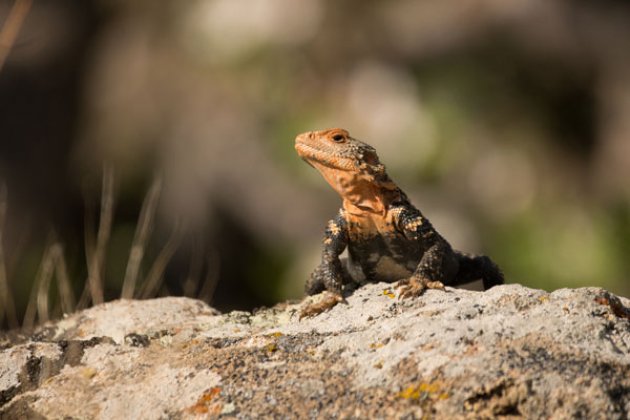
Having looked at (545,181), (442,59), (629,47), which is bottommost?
(545,181)

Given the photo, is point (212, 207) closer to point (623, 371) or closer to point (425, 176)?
point (425, 176)

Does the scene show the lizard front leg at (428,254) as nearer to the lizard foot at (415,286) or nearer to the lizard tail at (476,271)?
the lizard foot at (415,286)

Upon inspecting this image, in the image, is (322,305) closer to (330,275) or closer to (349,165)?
(330,275)

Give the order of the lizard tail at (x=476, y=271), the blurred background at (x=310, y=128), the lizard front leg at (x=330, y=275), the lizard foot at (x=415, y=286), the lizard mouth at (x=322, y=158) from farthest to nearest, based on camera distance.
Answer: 1. the blurred background at (x=310, y=128)
2. the lizard tail at (x=476, y=271)
3. the lizard mouth at (x=322, y=158)
4. the lizard front leg at (x=330, y=275)
5. the lizard foot at (x=415, y=286)

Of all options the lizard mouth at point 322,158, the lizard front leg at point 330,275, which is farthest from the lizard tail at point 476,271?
the lizard mouth at point 322,158

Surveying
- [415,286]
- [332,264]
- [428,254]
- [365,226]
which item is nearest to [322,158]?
[365,226]

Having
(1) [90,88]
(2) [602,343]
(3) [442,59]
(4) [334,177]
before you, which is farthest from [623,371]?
(1) [90,88]
